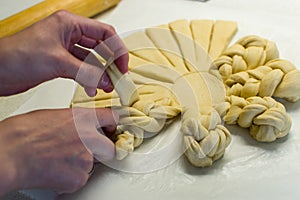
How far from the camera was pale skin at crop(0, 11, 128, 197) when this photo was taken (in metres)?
0.72

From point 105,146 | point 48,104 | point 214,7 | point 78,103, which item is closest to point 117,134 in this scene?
point 105,146

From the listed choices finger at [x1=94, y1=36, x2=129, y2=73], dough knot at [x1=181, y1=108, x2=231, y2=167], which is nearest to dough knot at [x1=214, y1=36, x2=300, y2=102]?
dough knot at [x1=181, y1=108, x2=231, y2=167]

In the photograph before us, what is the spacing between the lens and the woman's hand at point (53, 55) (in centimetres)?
84

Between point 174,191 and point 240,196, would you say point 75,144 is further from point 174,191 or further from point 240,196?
point 240,196

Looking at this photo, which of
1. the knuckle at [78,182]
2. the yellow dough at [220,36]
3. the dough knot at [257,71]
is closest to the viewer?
the knuckle at [78,182]

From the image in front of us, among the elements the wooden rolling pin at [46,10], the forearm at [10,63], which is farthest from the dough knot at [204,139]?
the wooden rolling pin at [46,10]

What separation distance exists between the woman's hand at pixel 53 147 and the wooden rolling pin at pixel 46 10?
0.56 meters

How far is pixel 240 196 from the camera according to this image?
820 mm

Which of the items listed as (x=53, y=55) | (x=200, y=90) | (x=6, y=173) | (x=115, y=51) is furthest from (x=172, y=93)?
(x=6, y=173)

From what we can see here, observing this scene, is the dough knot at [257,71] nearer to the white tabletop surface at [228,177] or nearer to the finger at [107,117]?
the white tabletop surface at [228,177]

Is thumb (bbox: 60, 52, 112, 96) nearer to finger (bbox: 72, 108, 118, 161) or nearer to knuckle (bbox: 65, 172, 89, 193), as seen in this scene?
finger (bbox: 72, 108, 118, 161)

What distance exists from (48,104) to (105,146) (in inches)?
12.5

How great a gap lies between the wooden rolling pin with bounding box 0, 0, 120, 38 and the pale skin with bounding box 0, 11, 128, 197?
1.37 ft

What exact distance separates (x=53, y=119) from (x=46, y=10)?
0.66m
